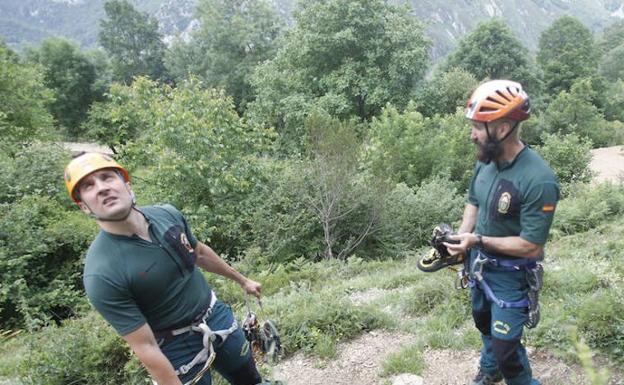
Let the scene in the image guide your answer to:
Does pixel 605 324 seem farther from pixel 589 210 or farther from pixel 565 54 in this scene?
pixel 565 54

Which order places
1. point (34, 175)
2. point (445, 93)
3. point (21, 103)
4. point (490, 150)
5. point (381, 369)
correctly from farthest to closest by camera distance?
point (445, 93)
point (21, 103)
point (34, 175)
point (381, 369)
point (490, 150)

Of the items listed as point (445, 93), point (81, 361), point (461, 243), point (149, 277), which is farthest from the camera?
point (445, 93)

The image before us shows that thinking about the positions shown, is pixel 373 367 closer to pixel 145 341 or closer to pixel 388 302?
pixel 388 302

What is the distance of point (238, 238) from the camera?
11.2 m

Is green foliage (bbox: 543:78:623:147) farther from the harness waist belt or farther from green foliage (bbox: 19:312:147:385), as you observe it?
the harness waist belt

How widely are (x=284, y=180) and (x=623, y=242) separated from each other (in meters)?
6.99

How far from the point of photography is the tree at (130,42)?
125ft

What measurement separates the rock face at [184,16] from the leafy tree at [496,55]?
58.4 m

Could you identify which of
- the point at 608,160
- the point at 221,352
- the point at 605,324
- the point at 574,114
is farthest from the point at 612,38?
the point at 221,352

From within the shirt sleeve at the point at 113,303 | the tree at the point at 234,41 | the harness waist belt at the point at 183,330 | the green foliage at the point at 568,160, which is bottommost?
the green foliage at the point at 568,160

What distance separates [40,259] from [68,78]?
26.5m

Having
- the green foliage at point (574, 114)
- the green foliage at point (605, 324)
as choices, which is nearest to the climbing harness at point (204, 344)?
the green foliage at point (605, 324)

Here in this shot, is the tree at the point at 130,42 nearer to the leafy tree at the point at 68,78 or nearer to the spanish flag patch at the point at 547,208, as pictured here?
the leafy tree at the point at 68,78

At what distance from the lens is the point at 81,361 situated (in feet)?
14.1
